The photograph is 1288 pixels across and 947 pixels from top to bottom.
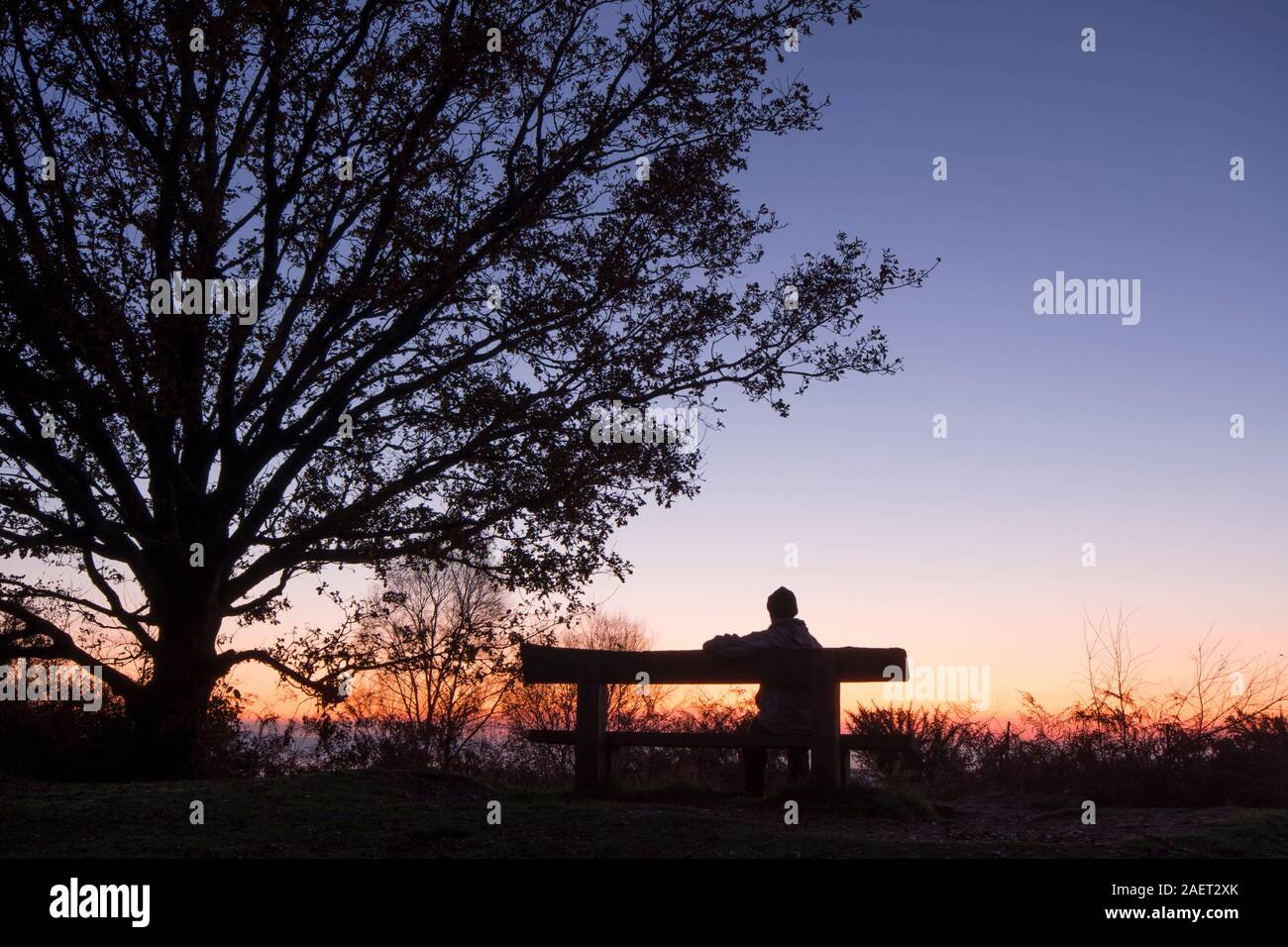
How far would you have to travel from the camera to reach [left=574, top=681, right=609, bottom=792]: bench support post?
10469mm

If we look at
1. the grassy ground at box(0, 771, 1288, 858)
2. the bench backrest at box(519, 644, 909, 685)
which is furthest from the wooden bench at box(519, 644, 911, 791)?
the grassy ground at box(0, 771, 1288, 858)

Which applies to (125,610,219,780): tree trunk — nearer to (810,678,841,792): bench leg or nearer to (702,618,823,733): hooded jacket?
(702,618,823,733): hooded jacket

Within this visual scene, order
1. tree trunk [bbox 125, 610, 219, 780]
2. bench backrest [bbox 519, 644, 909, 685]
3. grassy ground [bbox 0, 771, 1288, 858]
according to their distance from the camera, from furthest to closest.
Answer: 1. tree trunk [bbox 125, 610, 219, 780]
2. bench backrest [bbox 519, 644, 909, 685]
3. grassy ground [bbox 0, 771, 1288, 858]

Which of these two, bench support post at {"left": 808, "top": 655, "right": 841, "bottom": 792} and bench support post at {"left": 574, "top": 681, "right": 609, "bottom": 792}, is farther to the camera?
bench support post at {"left": 574, "top": 681, "right": 609, "bottom": 792}

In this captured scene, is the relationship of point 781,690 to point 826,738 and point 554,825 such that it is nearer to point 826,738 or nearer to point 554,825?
point 826,738

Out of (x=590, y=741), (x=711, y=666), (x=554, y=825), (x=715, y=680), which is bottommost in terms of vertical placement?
(x=554, y=825)

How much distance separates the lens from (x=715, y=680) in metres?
10.0

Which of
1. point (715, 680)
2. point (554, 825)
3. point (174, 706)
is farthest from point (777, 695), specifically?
point (174, 706)

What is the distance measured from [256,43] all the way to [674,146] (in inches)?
200

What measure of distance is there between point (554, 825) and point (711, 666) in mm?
Answer: 2540

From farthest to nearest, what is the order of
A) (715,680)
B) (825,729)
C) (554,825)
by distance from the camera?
(715,680), (825,729), (554,825)

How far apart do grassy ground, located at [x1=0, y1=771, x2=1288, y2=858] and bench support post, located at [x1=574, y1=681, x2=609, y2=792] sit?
255 mm
